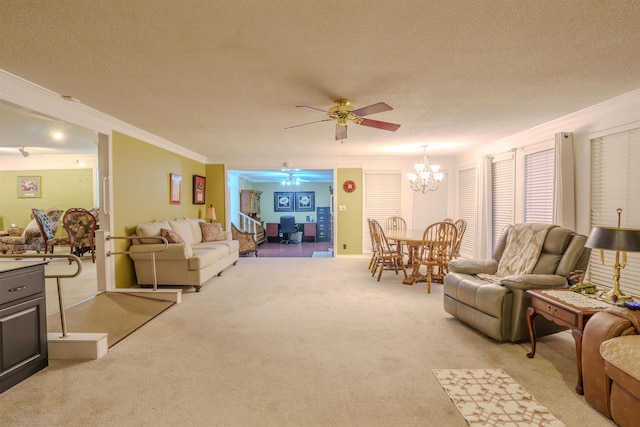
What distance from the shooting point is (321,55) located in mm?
2303

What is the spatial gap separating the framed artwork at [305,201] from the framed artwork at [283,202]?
0.27 meters

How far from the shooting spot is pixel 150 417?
1811 millimetres

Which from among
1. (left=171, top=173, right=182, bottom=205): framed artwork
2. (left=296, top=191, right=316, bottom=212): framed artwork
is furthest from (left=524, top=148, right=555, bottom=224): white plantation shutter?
(left=296, top=191, right=316, bottom=212): framed artwork

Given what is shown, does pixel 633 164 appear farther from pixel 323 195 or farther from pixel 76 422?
pixel 323 195

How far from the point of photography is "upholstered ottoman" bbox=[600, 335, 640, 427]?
5.11ft

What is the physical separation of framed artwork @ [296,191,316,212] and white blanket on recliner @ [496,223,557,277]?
8846 mm

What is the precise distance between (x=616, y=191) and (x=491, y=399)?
112 inches

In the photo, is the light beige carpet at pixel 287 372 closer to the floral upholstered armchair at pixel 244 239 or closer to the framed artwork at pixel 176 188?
the framed artwork at pixel 176 188

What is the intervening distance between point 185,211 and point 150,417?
4.99m

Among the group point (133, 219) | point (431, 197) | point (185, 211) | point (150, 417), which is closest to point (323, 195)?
point (431, 197)

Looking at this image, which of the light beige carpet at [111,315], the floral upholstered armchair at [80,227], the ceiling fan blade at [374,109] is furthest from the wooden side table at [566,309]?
the floral upholstered armchair at [80,227]

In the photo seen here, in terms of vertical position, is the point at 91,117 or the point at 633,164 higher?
the point at 91,117

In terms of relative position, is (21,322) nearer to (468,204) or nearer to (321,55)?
(321,55)

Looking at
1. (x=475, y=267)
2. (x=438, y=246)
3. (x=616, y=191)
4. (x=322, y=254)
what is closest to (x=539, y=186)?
(x=616, y=191)
